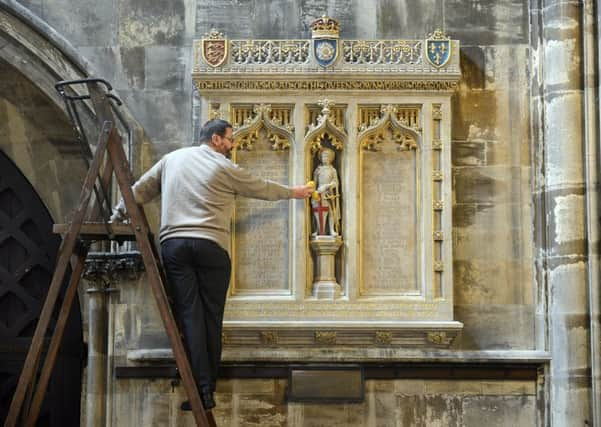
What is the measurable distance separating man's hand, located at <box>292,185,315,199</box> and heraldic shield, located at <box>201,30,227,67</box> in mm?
1048

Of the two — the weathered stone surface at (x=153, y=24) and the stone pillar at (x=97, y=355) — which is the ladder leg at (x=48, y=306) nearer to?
the stone pillar at (x=97, y=355)

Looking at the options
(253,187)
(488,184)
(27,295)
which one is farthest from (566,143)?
(27,295)

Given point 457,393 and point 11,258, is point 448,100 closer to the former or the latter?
point 457,393

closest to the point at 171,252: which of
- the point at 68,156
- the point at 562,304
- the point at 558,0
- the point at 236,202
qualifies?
the point at 236,202

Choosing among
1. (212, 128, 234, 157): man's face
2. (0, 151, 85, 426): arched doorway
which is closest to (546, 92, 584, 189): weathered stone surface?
(212, 128, 234, 157): man's face

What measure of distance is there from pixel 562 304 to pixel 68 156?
144 inches

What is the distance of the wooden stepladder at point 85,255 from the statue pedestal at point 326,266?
109cm

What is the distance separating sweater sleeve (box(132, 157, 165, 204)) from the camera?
5820mm

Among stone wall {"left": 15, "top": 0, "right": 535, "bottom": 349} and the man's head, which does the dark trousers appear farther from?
stone wall {"left": 15, "top": 0, "right": 535, "bottom": 349}

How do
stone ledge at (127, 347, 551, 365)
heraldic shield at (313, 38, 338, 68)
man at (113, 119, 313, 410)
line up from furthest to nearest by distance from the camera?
1. heraldic shield at (313, 38, 338, 68)
2. stone ledge at (127, 347, 551, 365)
3. man at (113, 119, 313, 410)

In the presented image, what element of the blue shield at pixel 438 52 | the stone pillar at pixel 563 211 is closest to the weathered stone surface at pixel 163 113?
the blue shield at pixel 438 52

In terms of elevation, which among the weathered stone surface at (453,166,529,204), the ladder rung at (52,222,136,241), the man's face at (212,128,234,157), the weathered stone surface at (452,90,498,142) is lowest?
the ladder rung at (52,222,136,241)

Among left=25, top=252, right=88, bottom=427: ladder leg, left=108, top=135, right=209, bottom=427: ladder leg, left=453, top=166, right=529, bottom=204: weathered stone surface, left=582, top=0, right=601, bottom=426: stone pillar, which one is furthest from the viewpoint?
left=453, top=166, right=529, bottom=204: weathered stone surface

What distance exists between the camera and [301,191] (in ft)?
19.4
